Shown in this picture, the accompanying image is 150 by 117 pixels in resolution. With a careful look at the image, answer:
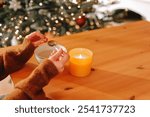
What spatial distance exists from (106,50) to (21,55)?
14.5 inches

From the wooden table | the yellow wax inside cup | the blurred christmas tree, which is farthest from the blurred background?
the yellow wax inside cup

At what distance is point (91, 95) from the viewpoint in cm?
91

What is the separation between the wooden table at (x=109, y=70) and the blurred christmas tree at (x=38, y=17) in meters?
0.81

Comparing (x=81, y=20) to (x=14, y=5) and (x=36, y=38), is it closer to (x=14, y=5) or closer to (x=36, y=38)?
(x=14, y=5)

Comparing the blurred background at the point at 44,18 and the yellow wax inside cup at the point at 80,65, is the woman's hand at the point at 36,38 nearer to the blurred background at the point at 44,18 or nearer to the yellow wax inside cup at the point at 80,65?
the yellow wax inside cup at the point at 80,65

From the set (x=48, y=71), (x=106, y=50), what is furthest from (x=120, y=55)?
(x=48, y=71)

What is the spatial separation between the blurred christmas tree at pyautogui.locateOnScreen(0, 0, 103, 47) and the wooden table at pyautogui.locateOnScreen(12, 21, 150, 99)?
0.81 meters

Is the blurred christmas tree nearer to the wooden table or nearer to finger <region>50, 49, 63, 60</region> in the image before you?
the wooden table

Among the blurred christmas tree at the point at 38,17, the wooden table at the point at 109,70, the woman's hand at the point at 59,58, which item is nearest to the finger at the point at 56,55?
the woman's hand at the point at 59,58

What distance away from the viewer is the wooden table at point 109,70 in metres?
0.92

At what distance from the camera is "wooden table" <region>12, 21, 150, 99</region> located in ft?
3.01

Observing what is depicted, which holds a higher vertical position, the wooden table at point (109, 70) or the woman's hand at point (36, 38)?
the woman's hand at point (36, 38)

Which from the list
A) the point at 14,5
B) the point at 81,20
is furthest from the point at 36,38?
the point at 81,20

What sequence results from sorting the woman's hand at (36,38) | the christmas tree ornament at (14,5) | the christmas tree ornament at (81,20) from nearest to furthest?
the woman's hand at (36,38) → the christmas tree ornament at (14,5) → the christmas tree ornament at (81,20)
